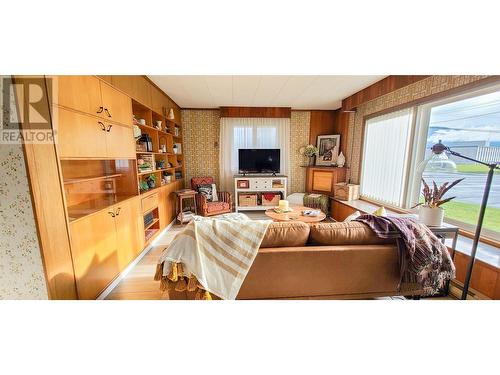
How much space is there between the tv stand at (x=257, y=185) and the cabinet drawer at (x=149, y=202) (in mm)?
1678

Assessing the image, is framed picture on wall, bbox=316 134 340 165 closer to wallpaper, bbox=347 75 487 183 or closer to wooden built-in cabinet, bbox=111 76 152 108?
wallpaper, bbox=347 75 487 183

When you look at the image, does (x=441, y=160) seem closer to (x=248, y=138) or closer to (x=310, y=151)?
(x=310, y=151)

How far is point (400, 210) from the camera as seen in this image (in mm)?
2430

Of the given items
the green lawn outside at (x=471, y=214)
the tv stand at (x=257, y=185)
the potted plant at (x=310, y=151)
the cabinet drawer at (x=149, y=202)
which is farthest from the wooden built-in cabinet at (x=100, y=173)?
the green lawn outside at (x=471, y=214)

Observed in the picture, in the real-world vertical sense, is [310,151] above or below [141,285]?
above

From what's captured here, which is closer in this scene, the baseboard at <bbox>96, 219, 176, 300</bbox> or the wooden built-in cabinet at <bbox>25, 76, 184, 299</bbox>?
the wooden built-in cabinet at <bbox>25, 76, 184, 299</bbox>

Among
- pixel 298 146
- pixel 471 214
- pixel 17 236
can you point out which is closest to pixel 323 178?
pixel 298 146

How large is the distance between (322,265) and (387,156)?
248 centimetres

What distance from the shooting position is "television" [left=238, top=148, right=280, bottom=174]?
395cm

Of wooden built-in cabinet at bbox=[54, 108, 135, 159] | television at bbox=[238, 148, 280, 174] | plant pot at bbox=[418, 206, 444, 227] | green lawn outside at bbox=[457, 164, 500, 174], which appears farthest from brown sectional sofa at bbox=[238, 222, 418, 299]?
television at bbox=[238, 148, 280, 174]

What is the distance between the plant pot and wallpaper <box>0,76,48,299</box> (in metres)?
2.91

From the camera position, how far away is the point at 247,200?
12.8 feet

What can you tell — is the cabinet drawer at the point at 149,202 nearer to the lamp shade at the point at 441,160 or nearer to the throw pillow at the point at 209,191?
the throw pillow at the point at 209,191

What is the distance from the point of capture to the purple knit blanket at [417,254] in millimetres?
1155
